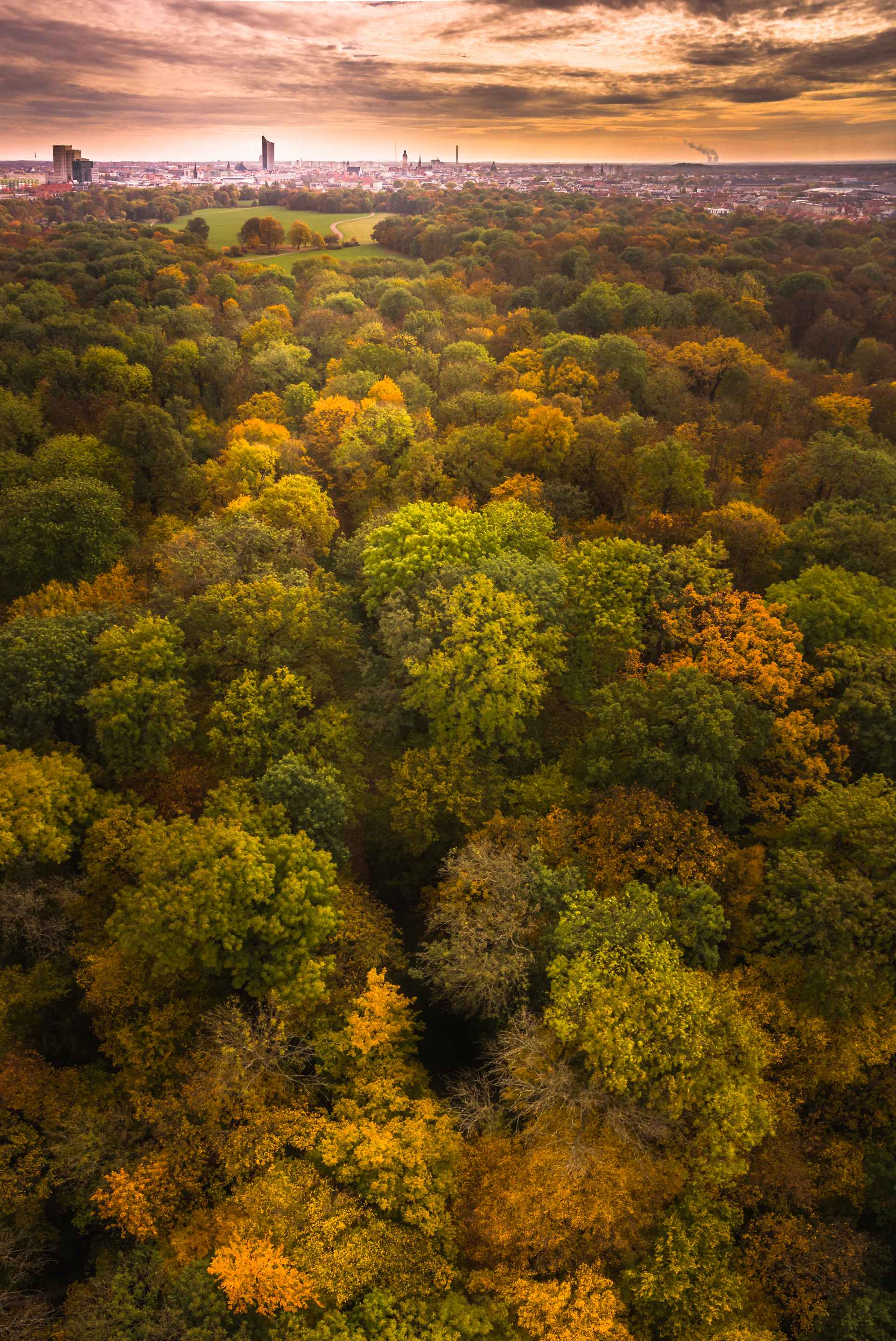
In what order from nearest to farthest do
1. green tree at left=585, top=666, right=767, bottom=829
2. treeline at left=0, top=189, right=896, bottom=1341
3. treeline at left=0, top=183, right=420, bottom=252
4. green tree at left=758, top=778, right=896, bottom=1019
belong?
treeline at left=0, top=189, right=896, bottom=1341
green tree at left=758, top=778, right=896, bottom=1019
green tree at left=585, top=666, right=767, bottom=829
treeline at left=0, top=183, right=420, bottom=252

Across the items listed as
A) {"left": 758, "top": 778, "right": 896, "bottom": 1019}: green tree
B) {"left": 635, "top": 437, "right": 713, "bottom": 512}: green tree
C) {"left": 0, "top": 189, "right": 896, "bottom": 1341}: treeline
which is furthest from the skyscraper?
{"left": 758, "top": 778, "right": 896, "bottom": 1019}: green tree

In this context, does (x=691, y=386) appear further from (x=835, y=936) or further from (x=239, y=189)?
(x=239, y=189)

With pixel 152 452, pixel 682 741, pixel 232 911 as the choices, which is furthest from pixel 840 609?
pixel 152 452

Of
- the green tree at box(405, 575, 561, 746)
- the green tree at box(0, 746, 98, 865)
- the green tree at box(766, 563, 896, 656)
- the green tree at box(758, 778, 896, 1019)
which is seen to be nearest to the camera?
the green tree at box(758, 778, 896, 1019)

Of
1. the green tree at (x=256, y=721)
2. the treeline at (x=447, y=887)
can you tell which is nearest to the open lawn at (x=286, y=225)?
the treeline at (x=447, y=887)

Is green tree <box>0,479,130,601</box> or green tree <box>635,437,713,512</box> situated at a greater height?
green tree <box>635,437,713,512</box>

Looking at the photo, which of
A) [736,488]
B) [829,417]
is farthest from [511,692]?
[829,417]

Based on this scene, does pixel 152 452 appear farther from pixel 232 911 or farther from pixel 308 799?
pixel 232 911

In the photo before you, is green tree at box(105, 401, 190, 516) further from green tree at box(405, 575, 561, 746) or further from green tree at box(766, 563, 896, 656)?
green tree at box(766, 563, 896, 656)

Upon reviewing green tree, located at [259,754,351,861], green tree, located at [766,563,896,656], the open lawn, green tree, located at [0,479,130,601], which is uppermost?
the open lawn
